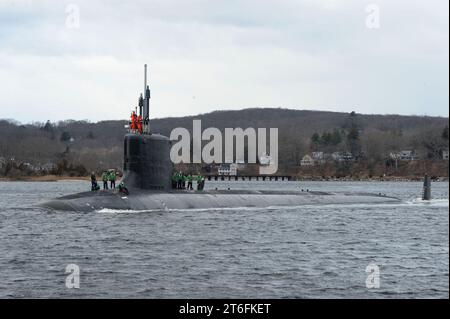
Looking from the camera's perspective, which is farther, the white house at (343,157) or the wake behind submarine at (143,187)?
the white house at (343,157)

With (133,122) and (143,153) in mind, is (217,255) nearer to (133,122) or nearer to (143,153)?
(143,153)

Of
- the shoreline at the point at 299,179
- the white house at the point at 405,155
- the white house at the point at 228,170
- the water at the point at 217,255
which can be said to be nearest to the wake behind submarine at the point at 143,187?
the water at the point at 217,255

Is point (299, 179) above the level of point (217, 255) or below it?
below

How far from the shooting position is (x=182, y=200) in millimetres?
39688

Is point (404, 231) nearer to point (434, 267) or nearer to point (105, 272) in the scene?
point (434, 267)

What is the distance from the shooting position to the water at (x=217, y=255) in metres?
21.6

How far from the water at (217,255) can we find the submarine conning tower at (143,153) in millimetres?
1963

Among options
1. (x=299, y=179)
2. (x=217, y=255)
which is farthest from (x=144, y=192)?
(x=299, y=179)

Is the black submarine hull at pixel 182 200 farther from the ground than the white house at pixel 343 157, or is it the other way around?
the white house at pixel 343 157

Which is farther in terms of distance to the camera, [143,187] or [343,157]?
[343,157]

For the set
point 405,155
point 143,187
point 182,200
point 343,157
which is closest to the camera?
point 143,187

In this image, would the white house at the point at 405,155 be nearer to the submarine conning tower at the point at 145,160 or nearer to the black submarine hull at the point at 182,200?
the black submarine hull at the point at 182,200

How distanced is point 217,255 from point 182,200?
12.4 meters

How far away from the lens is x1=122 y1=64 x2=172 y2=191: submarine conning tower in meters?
37.7
